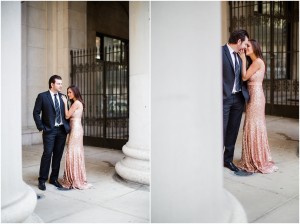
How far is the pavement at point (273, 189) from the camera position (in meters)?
3.62

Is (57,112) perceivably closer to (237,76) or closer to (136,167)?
(136,167)

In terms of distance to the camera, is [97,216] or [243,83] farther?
[243,83]

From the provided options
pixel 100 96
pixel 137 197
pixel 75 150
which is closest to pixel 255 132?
pixel 137 197

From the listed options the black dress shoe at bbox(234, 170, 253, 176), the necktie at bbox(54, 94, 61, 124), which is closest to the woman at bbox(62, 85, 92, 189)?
the necktie at bbox(54, 94, 61, 124)

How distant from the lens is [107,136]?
980 centimetres

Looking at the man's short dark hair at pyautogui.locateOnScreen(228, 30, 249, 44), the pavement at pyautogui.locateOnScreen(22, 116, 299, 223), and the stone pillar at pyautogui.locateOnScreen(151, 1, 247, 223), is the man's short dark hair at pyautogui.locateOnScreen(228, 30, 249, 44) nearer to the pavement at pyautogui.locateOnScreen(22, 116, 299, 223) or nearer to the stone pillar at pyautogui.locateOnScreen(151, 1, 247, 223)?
the pavement at pyautogui.locateOnScreen(22, 116, 299, 223)

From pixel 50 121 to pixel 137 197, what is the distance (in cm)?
179

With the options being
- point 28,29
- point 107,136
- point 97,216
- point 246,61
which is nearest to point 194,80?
point 97,216

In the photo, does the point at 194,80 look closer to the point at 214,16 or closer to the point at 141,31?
the point at 214,16

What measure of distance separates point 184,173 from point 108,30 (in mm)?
13053

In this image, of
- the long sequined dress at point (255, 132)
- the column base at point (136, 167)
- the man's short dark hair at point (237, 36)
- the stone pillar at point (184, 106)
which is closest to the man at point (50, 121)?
the column base at point (136, 167)

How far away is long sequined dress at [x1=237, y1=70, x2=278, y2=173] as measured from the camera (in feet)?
16.5

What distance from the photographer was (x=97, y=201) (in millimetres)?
4594

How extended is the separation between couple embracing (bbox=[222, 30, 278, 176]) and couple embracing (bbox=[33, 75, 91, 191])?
7.33ft
